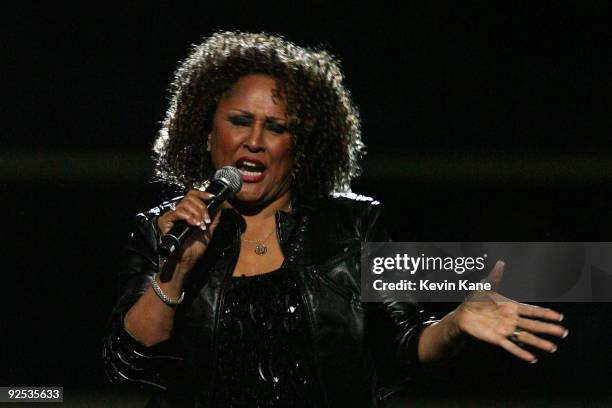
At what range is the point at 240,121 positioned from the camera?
180 centimetres

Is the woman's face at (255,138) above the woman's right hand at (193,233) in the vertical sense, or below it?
above

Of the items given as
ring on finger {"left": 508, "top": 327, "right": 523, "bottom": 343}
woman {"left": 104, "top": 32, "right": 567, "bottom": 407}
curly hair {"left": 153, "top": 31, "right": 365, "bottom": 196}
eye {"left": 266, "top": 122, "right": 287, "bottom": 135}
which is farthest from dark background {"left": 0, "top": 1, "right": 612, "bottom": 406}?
ring on finger {"left": 508, "top": 327, "right": 523, "bottom": 343}

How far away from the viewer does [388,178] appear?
2.21m

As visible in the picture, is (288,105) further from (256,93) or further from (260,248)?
(260,248)

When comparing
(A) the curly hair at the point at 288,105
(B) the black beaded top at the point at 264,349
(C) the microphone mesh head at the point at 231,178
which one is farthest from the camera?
(A) the curly hair at the point at 288,105

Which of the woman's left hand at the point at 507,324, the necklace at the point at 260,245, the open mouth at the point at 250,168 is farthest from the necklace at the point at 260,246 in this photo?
the woman's left hand at the point at 507,324

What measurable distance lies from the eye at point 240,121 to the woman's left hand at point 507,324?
24.1 inches

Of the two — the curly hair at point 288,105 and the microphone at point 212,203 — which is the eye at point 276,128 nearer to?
the curly hair at point 288,105

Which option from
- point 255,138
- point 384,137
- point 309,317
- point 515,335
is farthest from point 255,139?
point 515,335

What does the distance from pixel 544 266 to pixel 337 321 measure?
582 mm

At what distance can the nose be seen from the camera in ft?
5.76

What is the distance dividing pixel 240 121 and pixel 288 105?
0.12 metres

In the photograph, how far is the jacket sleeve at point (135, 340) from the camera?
64.0 inches

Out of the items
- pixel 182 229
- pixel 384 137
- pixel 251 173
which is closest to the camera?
pixel 182 229
